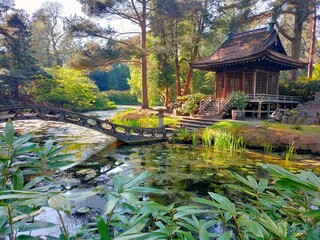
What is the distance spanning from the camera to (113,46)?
16.4 m

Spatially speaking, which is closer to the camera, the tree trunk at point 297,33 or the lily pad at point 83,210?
the lily pad at point 83,210


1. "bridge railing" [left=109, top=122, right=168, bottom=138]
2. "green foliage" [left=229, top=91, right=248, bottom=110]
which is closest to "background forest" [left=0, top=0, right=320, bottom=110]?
"green foliage" [left=229, top=91, right=248, bottom=110]

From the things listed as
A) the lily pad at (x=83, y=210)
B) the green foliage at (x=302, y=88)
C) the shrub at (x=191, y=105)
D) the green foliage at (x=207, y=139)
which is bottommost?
the lily pad at (x=83, y=210)

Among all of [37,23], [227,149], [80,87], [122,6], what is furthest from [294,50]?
[37,23]

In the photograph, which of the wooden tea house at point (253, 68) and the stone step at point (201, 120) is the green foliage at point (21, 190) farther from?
the wooden tea house at point (253, 68)

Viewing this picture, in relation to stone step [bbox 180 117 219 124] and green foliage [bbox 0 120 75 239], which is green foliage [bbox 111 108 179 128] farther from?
green foliage [bbox 0 120 75 239]

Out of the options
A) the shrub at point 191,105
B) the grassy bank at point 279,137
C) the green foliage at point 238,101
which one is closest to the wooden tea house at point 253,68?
the green foliage at point 238,101

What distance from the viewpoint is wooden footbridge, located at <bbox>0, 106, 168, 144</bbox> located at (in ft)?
26.7

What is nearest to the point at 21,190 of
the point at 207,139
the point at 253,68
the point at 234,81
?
the point at 207,139

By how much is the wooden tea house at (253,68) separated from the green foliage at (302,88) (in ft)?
2.11

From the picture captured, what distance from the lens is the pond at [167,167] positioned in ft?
14.6

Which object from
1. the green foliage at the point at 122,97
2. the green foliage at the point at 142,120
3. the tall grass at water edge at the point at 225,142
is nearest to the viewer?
the tall grass at water edge at the point at 225,142

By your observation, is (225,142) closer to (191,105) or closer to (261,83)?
(191,105)

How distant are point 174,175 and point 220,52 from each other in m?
12.5
